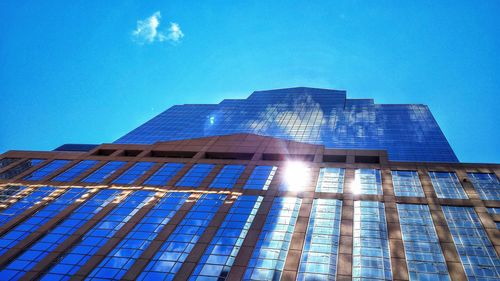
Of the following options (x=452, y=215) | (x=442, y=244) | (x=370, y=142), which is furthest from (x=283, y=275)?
(x=370, y=142)

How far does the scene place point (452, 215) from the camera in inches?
1665

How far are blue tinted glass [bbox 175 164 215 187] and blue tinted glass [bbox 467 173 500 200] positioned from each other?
3579 centimetres

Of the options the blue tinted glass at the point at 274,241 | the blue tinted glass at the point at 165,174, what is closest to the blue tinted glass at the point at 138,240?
the blue tinted glass at the point at 165,174

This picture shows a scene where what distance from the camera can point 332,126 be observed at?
170375 millimetres

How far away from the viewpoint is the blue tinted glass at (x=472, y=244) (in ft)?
110

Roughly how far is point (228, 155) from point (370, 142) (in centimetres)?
10554

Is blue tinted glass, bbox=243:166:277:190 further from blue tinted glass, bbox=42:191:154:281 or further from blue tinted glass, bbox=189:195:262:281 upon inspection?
blue tinted glass, bbox=42:191:154:281

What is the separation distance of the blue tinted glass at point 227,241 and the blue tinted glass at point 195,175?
8.47 m

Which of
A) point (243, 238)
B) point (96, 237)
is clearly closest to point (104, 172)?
point (96, 237)

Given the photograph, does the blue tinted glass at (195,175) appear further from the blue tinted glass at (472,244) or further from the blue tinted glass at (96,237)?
the blue tinted glass at (472,244)

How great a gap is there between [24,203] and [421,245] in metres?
48.5

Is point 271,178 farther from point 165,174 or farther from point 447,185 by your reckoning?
point 447,185

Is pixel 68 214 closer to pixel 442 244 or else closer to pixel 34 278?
pixel 34 278

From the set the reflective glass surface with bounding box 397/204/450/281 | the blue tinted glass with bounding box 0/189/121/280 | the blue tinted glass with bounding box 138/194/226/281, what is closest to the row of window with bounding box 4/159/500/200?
the reflective glass surface with bounding box 397/204/450/281
